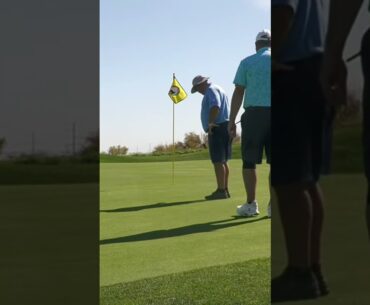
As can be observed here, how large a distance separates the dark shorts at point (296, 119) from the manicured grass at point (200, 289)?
29.5 inches

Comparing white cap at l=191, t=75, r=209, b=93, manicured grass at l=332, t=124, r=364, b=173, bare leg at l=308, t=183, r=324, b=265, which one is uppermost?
white cap at l=191, t=75, r=209, b=93

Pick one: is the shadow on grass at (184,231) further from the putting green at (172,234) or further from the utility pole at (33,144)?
the utility pole at (33,144)

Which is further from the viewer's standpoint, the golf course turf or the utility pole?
the golf course turf

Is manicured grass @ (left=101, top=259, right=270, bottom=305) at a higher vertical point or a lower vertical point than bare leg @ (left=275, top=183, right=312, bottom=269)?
lower

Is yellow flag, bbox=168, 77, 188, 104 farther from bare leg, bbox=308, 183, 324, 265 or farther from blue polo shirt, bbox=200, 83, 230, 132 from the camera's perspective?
bare leg, bbox=308, 183, 324, 265

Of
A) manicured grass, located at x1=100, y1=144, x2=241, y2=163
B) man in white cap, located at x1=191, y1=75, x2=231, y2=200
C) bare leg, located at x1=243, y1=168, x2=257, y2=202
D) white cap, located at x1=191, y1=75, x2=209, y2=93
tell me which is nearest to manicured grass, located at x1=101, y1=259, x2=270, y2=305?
bare leg, located at x1=243, y1=168, x2=257, y2=202

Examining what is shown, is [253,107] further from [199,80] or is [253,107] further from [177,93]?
[177,93]

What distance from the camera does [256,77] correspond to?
376 cm

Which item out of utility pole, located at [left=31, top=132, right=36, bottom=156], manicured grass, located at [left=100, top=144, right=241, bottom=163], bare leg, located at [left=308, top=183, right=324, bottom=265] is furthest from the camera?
manicured grass, located at [left=100, top=144, right=241, bottom=163]

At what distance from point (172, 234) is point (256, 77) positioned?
3.63 ft

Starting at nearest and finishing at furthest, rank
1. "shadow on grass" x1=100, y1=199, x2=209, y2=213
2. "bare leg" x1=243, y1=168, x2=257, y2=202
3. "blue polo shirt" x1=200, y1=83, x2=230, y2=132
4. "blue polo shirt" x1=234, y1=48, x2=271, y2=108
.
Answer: "blue polo shirt" x1=234, y1=48, x2=271, y2=108 → "bare leg" x1=243, y1=168, x2=257, y2=202 → "shadow on grass" x1=100, y1=199, x2=209, y2=213 → "blue polo shirt" x1=200, y1=83, x2=230, y2=132

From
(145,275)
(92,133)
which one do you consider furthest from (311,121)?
(145,275)

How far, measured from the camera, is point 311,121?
183 cm

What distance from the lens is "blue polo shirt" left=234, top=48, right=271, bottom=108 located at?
3.62m
